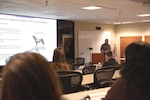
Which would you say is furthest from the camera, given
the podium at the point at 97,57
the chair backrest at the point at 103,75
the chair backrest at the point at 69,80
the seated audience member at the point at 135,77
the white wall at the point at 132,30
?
the white wall at the point at 132,30

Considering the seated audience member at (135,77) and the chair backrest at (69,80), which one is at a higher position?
the seated audience member at (135,77)

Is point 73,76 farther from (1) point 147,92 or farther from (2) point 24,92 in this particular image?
(2) point 24,92

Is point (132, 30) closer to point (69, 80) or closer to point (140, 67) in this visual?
point (69, 80)

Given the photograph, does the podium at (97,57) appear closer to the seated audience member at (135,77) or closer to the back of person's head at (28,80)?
the seated audience member at (135,77)

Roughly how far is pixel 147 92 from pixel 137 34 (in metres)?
10.9

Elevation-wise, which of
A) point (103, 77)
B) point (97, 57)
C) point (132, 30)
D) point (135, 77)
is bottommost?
point (97, 57)

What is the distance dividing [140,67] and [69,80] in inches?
64.2

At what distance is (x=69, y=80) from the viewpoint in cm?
317

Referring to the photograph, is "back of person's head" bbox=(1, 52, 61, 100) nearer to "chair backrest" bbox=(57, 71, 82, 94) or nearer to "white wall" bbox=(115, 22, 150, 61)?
"chair backrest" bbox=(57, 71, 82, 94)

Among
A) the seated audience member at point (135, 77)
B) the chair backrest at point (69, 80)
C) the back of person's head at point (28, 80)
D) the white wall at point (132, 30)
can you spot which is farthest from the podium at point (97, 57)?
the back of person's head at point (28, 80)

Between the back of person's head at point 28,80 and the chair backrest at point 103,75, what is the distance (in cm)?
295

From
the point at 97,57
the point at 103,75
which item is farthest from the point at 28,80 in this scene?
the point at 97,57

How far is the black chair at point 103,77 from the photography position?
3.83 metres

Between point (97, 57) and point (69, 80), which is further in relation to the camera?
point (97, 57)
